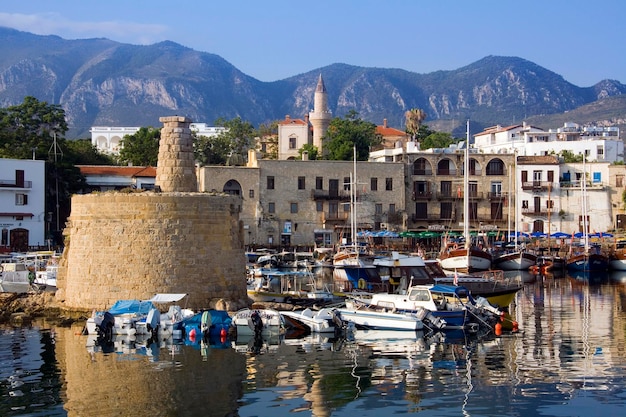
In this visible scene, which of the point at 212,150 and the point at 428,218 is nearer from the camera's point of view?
the point at 428,218

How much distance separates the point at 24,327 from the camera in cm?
2967

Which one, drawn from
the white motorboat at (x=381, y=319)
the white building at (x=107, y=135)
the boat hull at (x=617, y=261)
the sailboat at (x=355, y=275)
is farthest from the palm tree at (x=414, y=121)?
the white motorboat at (x=381, y=319)

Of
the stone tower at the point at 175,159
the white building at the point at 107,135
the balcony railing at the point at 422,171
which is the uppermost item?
the white building at the point at 107,135

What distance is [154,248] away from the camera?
2862cm

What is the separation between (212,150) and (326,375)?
212 ft

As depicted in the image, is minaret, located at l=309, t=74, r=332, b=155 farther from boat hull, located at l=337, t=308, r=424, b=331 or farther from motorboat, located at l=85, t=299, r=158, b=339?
motorboat, located at l=85, t=299, r=158, b=339

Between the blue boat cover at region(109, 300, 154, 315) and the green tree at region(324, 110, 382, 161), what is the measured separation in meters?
50.0

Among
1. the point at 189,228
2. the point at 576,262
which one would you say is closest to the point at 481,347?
the point at 189,228

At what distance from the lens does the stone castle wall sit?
2864 centimetres

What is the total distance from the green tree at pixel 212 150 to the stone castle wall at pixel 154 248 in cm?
5257

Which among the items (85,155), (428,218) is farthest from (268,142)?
(428,218)

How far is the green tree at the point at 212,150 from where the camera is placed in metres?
82.7

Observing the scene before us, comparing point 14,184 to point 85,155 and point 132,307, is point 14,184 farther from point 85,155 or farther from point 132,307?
point 132,307

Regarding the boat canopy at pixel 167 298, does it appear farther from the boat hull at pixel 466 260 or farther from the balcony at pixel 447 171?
the balcony at pixel 447 171
